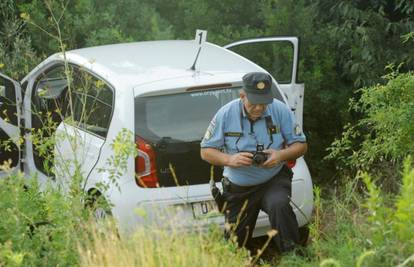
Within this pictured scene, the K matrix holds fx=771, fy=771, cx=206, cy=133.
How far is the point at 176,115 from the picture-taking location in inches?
230

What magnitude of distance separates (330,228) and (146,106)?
1.75 meters

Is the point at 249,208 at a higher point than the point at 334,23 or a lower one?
lower

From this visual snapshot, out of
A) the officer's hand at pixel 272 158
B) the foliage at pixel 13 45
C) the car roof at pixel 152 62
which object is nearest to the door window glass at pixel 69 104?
the car roof at pixel 152 62

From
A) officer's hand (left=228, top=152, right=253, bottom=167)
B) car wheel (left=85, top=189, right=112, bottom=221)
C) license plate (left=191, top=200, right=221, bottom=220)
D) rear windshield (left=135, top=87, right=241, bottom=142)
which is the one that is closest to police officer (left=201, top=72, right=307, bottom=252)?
officer's hand (left=228, top=152, right=253, bottom=167)

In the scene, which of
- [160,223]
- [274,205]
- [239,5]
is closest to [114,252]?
[160,223]

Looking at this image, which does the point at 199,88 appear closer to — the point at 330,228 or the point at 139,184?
the point at 139,184

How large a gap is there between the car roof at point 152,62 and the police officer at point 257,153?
0.77 m

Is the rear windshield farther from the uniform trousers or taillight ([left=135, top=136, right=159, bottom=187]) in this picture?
the uniform trousers

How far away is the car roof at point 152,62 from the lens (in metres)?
6.05

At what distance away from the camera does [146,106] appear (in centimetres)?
581

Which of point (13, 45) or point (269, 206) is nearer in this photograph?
point (269, 206)

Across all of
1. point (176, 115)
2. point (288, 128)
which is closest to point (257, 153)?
point (288, 128)

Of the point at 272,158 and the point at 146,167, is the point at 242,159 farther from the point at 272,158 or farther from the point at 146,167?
the point at 146,167

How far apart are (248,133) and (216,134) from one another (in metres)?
0.23
